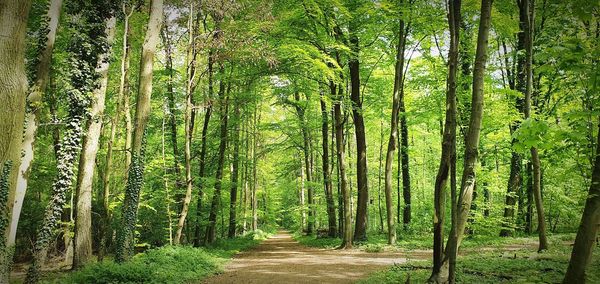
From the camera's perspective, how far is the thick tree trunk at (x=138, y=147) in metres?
9.32

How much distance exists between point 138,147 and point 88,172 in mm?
1948

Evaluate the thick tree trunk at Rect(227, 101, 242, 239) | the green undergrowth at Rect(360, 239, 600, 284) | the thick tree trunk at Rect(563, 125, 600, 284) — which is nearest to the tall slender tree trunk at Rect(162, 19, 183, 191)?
the thick tree trunk at Rect(227, 101, 242, 239)

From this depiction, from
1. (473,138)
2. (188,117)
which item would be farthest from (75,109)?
(473,138)

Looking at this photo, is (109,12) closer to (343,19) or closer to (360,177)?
(343,19)

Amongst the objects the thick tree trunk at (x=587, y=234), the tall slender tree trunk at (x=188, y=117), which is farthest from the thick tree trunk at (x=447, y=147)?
the tall slender tree trunk at (x=188, y=117)

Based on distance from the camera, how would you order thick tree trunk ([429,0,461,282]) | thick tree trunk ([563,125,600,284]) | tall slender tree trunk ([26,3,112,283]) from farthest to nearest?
tall slender tree trunk ([26,3,112,283])
thick tree trunk ([429,0,461,282])
thick tree trunk ([563,125,600,284])

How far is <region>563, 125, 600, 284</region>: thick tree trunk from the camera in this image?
14.3 ft

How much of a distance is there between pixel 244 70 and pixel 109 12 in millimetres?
6110

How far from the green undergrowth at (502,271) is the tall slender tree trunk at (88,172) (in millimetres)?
7747

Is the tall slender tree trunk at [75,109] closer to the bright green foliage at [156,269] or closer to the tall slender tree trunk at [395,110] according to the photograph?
the bright green foliage at [156,269]

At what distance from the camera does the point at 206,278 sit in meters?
8.91

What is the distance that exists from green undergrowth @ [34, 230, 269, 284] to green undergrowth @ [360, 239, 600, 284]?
175 inches

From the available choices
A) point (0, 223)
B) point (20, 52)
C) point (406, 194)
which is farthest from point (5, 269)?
point (406, 194)

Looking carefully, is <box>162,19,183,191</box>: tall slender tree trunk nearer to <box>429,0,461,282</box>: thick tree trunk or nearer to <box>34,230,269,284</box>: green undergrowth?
<box>34,230,269,284</box>: green undergrowth
